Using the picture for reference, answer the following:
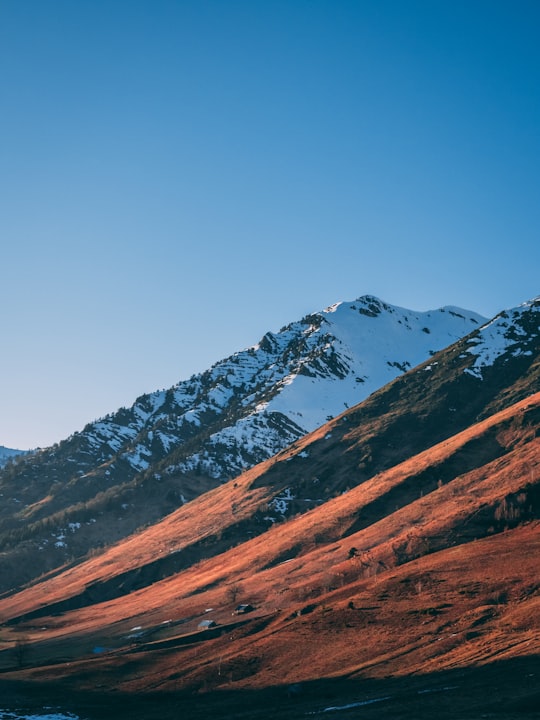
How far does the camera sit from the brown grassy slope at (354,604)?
323ft

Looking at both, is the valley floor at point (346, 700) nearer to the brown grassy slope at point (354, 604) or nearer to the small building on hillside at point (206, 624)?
the brown grassy slope at point (354, 604)

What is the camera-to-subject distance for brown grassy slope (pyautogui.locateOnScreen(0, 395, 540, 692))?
98.6 m

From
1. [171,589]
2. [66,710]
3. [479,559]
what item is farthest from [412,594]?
[171,589]

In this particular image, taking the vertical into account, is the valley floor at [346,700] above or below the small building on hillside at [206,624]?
below

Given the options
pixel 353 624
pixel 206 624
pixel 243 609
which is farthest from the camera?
pixel 243 609

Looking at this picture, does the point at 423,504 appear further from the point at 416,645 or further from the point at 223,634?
the point at 416,645

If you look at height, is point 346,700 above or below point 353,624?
below

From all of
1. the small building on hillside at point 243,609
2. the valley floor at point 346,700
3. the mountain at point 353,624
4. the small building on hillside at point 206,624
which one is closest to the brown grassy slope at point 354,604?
the mountain at point 353,624

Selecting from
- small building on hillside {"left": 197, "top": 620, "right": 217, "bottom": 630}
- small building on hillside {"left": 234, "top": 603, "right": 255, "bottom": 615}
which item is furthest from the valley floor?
small building on hillside {"left": 234, "top": 603, "right": 255, "bottom": 615}

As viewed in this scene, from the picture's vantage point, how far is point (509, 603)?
10344cm

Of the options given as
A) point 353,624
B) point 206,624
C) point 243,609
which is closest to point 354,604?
point 353,624

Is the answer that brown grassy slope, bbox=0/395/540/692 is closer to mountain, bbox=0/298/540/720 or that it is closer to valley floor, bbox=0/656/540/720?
mountain, bbox=0/298/540/720

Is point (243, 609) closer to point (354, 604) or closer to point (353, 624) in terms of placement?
point (354, 604)

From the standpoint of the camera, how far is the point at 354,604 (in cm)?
11888
